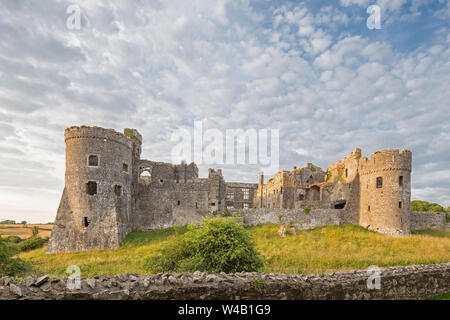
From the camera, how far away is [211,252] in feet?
38.7

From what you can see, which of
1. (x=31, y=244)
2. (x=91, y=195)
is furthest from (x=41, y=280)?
(x=31, y=244)

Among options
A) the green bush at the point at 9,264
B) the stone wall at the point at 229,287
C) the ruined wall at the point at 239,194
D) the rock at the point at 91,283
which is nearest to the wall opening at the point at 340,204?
the ruined wall at the point at 239,194

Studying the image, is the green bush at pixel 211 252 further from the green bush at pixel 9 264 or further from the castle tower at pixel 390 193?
the castle tower at pixel 390 193

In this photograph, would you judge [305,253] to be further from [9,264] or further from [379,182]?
[9,264]

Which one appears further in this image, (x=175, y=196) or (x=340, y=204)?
(x=340, y=204)

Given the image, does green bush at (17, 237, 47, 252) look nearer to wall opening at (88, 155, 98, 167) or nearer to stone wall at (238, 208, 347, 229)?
wall opening at (88, 155, 98, 167)

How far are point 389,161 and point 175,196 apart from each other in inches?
1026

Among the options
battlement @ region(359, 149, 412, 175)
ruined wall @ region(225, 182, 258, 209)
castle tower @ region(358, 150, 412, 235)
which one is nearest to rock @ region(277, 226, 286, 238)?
castle tower @ region(358, 150, 412, 235)

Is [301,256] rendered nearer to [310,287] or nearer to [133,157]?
[310,287]

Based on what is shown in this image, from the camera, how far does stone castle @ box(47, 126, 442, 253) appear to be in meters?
26.4

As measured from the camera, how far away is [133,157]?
110 ft
